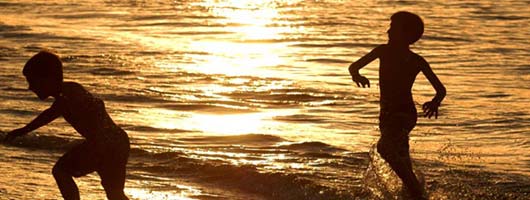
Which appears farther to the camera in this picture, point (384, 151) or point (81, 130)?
point (384, 151)

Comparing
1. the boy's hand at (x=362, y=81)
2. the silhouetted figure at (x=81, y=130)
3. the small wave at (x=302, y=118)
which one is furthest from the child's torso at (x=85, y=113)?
the small wave at (x=302, y=118)

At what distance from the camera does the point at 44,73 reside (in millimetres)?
7566

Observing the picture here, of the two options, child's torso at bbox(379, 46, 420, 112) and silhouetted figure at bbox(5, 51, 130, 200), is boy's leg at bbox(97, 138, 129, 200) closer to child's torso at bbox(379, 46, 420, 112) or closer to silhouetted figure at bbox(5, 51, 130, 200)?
silhouetted figure at bbox(5, 51, 130, 200)

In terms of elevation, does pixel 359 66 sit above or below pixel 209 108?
above

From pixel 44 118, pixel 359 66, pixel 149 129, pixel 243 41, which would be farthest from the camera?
pixel 243 41

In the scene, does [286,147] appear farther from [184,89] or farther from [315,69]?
[315,69]

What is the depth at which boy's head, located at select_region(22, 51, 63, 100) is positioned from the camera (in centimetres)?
752

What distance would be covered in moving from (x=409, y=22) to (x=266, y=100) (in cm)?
849

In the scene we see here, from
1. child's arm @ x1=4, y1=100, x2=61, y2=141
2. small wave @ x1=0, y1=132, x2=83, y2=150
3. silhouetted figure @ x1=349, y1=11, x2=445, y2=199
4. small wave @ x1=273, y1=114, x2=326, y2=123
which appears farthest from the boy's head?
small wave @ x1=273, y1=114, x2=326, y2=123

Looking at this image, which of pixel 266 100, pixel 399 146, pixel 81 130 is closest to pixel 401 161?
pixel 399 146

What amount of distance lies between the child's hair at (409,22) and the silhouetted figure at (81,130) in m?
2.19

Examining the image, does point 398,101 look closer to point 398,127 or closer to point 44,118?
point 398,127

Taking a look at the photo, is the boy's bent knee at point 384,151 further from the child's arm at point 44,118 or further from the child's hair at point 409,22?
the child's arm at point 44,118

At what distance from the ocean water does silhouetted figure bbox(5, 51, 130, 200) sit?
8.04 feet
